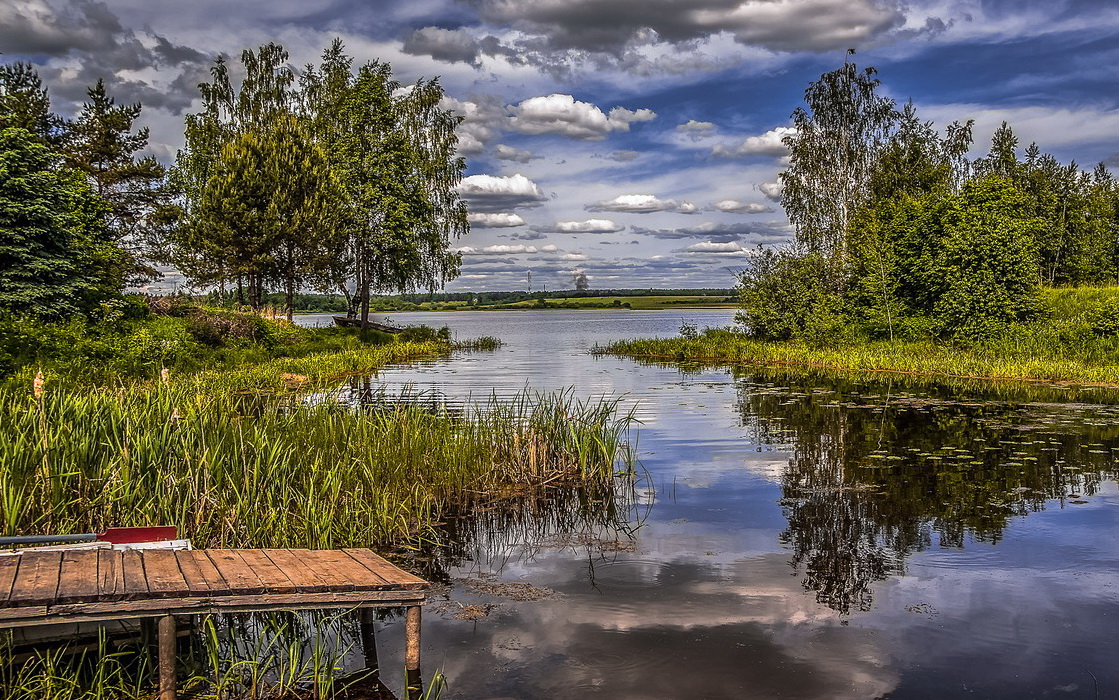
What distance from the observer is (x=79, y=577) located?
198 inches

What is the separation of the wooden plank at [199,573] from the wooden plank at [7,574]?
945 millimetres

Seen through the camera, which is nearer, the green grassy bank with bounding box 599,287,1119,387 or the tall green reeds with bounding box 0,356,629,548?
the tall green reeds with bounding box 0,356,629,548

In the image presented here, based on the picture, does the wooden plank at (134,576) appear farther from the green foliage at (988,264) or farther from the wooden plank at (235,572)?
the green foliage at (988,264)

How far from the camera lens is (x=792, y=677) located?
5559 millimetres

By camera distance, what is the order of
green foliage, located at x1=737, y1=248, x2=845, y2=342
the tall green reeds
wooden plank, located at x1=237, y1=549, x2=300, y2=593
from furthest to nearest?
green foliage, located at x1=737, y1=248, x2=845, y2=342 < the tall green reeds < wooden plank, located at x1=237, y1=549, x2=300, y2=593

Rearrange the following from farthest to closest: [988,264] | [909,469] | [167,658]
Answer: [988,264], [909,469], [167,658]

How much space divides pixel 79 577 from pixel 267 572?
1125mm

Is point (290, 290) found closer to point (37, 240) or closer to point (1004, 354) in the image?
point (37, 240)

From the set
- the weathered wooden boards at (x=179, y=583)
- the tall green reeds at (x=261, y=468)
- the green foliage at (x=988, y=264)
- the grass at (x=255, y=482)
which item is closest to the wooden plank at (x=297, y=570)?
the weathered wooden boards at (x=179, y=583)

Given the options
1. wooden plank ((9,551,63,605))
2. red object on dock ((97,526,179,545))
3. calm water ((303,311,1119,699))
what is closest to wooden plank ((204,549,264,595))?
red object on dock ((97,526,179,545))

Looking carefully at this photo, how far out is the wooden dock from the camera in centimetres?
465

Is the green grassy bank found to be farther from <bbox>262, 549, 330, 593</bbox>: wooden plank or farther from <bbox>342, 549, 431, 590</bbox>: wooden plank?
<bbox>262, 549, 330, 593</bbox>: wooden plank

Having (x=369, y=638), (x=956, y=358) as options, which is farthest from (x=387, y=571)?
(x=956, y=358)

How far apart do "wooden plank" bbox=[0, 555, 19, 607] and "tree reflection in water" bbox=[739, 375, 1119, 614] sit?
19.9ft
